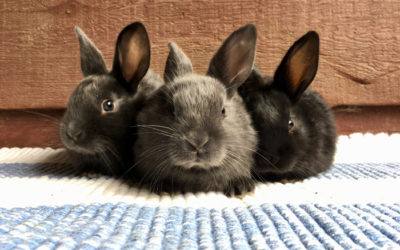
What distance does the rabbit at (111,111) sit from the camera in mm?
1207

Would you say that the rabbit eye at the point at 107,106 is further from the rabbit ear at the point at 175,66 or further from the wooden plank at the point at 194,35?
the wooden plank at the point at 194,35

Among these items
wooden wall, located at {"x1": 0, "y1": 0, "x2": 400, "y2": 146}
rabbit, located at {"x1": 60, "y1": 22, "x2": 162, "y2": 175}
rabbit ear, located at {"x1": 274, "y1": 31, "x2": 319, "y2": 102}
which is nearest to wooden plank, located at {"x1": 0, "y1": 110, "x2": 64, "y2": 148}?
wooden wall, located at {"x1": 0, "y1": 0, "x2": 400, "y2": 146}

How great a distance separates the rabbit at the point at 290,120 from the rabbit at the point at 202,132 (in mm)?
76

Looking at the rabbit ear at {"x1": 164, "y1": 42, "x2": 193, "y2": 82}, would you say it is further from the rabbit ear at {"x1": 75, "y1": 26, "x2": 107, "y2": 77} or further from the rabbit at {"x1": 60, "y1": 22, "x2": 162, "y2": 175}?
the rabbit ear at {"x1": 75, "y1": 26, "x2": 107, "y2": 77}

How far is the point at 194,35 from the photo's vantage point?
2.08m

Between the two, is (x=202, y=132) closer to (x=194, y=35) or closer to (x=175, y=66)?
(x=175, y=66)

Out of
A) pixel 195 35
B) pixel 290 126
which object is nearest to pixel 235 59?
pixel 290 126

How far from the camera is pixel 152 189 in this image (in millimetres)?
1107

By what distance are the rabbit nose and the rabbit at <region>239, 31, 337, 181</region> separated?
11.2 inches

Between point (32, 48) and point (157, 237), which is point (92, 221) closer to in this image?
point (157, 237)

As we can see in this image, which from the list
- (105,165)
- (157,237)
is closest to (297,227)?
(157,237)

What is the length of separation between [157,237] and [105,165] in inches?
26.7

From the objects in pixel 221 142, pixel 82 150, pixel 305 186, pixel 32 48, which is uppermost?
pixel 32 48

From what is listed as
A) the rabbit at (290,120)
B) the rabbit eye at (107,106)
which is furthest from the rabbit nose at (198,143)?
the rabbit eye at (107,106)
